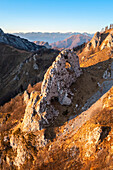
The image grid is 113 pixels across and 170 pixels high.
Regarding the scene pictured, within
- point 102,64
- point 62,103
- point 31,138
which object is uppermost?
point 102,64

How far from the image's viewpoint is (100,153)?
3362cm

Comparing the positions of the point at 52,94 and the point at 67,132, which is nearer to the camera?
the point at 67,132

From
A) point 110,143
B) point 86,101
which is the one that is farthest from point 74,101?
point 110,143

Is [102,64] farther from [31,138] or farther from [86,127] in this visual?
[31,138]

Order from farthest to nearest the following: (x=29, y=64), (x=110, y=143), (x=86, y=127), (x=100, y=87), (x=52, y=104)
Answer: (x=29, y=64)
(x=100, y=87)
(x=52, y=104)
(x=86, y=127)
(x=110, y=143)

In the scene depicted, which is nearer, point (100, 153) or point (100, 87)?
point (100, 153)

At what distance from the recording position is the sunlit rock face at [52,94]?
171 ft

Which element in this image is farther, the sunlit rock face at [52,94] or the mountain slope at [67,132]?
the sunlit rock face at [52,94]

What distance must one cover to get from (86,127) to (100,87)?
30.3 metres

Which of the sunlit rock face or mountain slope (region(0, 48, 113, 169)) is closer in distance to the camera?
mountain slope (region(0, 48, 113, 169))

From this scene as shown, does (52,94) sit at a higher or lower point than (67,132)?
higher

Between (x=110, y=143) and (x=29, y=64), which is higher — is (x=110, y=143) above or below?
below

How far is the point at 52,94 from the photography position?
56.6 metres

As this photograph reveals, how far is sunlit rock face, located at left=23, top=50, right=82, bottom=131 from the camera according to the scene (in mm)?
52062
